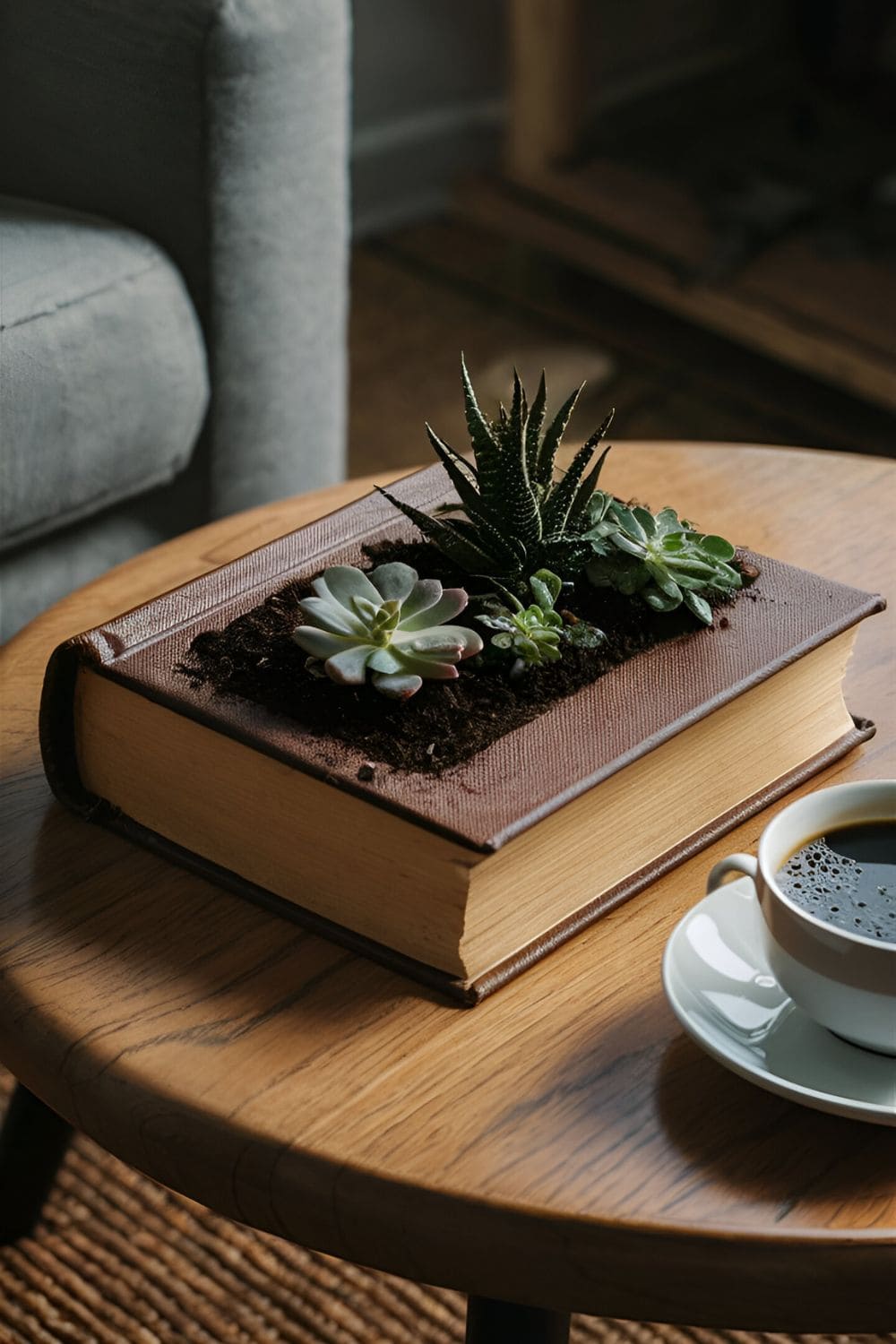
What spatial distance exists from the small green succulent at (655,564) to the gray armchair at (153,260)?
0.69m

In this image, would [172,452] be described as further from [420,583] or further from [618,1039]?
[618,1039]

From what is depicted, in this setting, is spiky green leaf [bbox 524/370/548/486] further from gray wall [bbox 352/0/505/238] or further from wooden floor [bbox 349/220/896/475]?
Answer: gray wall [bbox 352/0/505/238]

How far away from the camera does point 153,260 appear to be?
1.42m

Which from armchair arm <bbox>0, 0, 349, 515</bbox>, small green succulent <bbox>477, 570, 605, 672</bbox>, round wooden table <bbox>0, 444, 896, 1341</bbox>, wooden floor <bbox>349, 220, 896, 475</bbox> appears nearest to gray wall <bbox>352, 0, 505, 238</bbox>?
wooden floor <bbox>349, 220, 896, 475</bbox>

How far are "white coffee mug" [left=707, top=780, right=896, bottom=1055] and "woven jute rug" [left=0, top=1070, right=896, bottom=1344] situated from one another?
1.80 ft

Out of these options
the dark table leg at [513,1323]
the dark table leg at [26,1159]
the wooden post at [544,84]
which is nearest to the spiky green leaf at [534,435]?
the dark table leg at [513,1323]

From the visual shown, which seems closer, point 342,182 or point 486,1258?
point 486,1258

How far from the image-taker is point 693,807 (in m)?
0.73

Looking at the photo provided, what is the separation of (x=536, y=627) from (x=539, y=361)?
1.95 m

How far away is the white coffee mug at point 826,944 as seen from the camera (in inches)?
21.9

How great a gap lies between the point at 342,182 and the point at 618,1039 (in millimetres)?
1132

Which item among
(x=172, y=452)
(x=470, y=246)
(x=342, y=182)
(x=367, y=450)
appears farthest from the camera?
(x=470, y=246)

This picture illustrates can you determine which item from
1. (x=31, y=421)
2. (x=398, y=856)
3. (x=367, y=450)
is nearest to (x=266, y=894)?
(x=398, y=856)

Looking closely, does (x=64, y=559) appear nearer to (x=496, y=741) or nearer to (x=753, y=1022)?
(x=496, y=741)
